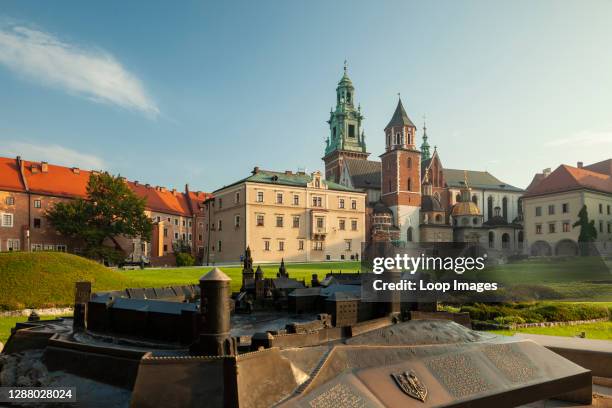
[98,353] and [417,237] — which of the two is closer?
[98,353]

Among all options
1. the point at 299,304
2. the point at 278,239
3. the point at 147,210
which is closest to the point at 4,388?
the point at 299,304

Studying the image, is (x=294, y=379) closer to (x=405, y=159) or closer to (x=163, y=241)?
(x=163, y=241)

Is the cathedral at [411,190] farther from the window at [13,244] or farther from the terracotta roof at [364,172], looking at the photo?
the window at [13,244]

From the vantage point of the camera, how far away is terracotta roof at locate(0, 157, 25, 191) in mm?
47594

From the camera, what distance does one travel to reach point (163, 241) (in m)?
61.8

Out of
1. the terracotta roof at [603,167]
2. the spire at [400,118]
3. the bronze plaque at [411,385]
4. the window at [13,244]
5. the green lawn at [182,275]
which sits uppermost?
the spire at [400,118]

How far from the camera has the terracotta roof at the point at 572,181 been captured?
58.8m

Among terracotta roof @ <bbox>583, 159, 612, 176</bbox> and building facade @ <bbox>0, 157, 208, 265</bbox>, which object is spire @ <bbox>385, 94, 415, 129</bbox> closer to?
terracotta roof @ <bbox>583, 159, 612, 176</bbox>

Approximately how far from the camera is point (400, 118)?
237 ft

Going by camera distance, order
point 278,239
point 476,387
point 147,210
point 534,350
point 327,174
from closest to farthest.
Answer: point 476,387
point 534,350
point 278,239
point 147,210
point 327,174

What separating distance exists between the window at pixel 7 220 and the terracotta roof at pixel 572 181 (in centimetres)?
6734

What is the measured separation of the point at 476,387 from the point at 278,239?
5039cm

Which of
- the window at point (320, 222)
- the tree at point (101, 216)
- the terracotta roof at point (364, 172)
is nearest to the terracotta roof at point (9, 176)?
the tree at point (101, 216)

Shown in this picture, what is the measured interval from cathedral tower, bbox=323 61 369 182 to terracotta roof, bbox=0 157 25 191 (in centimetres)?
5258
